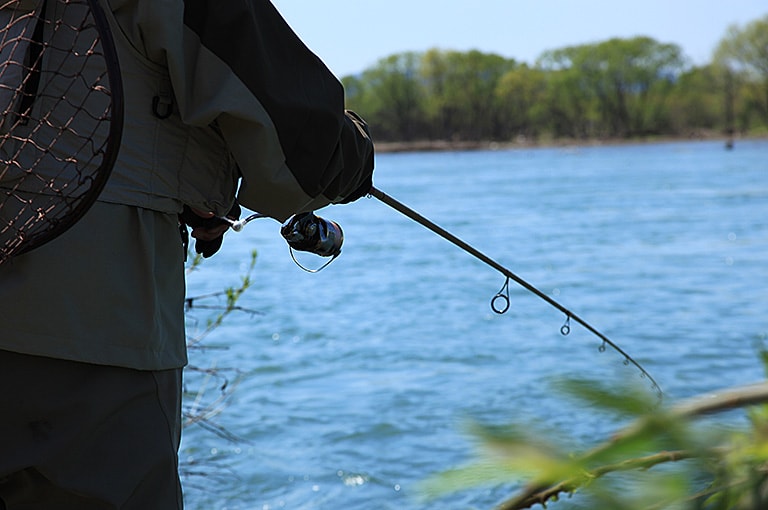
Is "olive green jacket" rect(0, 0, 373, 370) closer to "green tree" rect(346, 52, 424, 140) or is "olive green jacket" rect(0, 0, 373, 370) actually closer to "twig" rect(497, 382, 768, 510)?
"twig" rect(497, 382, 768, 510)

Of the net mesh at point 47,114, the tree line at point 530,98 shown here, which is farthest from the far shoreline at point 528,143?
the net mesh at point 47,114

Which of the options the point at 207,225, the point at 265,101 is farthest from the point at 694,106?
the point at 265,101

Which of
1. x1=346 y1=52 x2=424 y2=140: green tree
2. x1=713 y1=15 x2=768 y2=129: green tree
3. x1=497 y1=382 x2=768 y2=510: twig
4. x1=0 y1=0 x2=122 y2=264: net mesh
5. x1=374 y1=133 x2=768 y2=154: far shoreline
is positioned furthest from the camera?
x1=346 y1=52 x2=424 y2=140: green tree

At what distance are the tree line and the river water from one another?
210 feet

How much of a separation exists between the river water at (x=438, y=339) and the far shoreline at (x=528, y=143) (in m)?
58.9

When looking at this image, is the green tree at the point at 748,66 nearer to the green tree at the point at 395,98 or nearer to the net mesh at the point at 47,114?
the green tree at the point at 395,98

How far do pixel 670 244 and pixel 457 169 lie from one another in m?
30.4

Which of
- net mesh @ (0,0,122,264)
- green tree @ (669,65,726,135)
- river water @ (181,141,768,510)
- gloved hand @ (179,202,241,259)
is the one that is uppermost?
green tree @ (669,65,726,135)

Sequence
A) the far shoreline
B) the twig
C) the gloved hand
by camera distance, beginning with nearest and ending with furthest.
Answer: the twig < the gloved hand < the far shoreline

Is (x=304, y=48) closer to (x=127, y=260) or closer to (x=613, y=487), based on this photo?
(x=127, y=260)

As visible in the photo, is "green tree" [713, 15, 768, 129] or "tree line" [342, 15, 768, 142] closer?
"green tree" [713, 15, 768, 129]

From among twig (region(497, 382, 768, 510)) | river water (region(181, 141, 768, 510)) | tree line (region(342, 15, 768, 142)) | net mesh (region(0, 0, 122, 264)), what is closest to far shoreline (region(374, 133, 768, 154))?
tree line (region(342, 15, 768, 142))

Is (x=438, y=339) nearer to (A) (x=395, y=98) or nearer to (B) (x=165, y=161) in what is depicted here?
(B) (x=165, y=161)

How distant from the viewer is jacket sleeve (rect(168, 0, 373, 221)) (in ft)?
5.76
